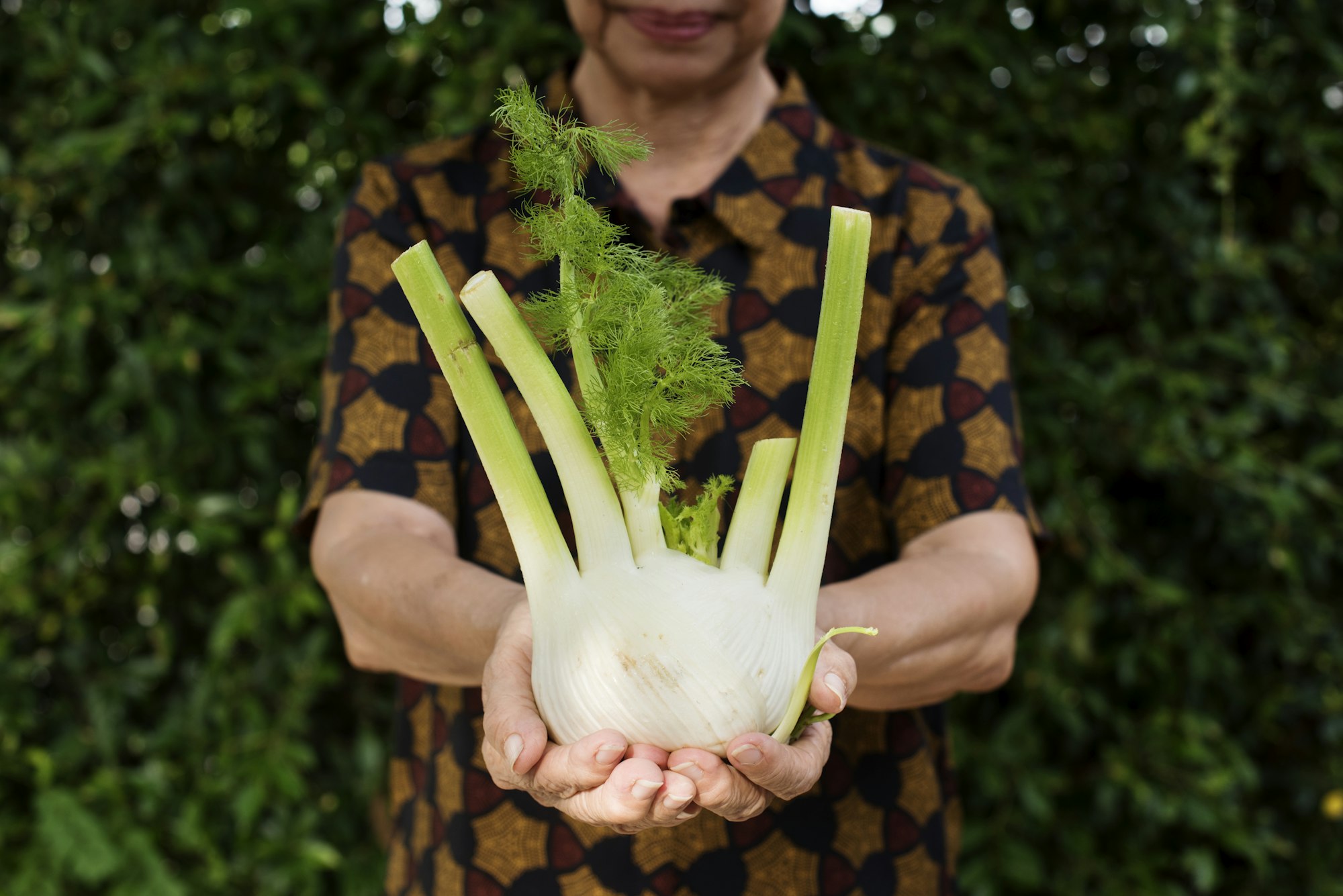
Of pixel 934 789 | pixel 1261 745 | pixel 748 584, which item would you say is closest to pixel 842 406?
pixel 748 584

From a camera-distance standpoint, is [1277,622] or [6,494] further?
[1277,622]

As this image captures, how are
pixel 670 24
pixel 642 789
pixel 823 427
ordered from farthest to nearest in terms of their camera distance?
1. pixel 670 24
2. pixel 823 427
3. pixel 642 789

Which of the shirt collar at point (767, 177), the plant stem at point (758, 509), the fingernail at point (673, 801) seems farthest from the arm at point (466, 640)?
the shirt collar at point (767, 177)

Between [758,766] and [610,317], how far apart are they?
0.26 metres

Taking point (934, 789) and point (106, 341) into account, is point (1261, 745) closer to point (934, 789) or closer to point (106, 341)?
point (934, 789)

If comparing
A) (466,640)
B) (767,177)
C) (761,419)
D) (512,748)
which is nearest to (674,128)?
(767,177)

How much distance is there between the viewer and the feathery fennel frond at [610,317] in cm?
60

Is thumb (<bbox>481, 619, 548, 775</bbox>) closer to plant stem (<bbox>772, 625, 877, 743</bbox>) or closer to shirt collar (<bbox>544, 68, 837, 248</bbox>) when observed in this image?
plant stem (<bbox>772, 625, 877, 743</bbox>)

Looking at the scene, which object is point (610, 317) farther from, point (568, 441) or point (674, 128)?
point (674, 128)

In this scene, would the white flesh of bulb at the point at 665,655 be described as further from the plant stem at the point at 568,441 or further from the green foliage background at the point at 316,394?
the green foliage background at the point at 316,394

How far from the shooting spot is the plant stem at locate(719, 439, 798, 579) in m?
0.61

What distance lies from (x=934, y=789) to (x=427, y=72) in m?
0.97

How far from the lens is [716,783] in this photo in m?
0.52

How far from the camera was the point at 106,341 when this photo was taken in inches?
51.1
